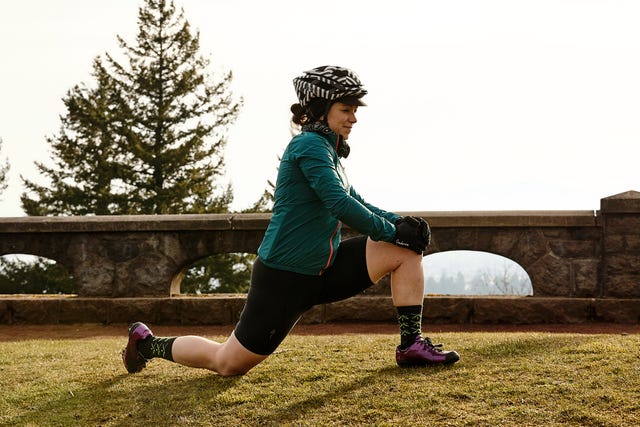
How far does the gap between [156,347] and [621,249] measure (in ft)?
19.2

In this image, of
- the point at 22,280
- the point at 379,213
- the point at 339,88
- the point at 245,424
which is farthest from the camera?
the point at 22,280

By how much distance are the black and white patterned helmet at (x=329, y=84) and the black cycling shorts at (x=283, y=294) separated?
0.86m

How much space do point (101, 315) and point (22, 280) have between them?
632 inches

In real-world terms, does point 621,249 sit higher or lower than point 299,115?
lower

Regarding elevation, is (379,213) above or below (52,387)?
above

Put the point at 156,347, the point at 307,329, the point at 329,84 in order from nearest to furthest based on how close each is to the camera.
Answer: the point at 329,84
the point at 156,347
the point at 307,329

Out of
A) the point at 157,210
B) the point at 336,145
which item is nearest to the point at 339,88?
the point at 336,145

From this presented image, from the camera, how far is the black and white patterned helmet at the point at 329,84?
3.81 metres

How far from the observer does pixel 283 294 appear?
12.6 ft

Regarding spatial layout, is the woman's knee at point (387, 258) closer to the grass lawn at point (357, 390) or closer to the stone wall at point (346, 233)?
the grass lawn at point (357, 390)

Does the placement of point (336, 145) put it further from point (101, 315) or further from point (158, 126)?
point (158, 126)

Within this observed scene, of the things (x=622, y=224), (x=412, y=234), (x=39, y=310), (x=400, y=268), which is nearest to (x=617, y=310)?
(x=622, y=224)

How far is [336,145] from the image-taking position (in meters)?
3.98

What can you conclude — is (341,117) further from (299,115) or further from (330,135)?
(299,115)
